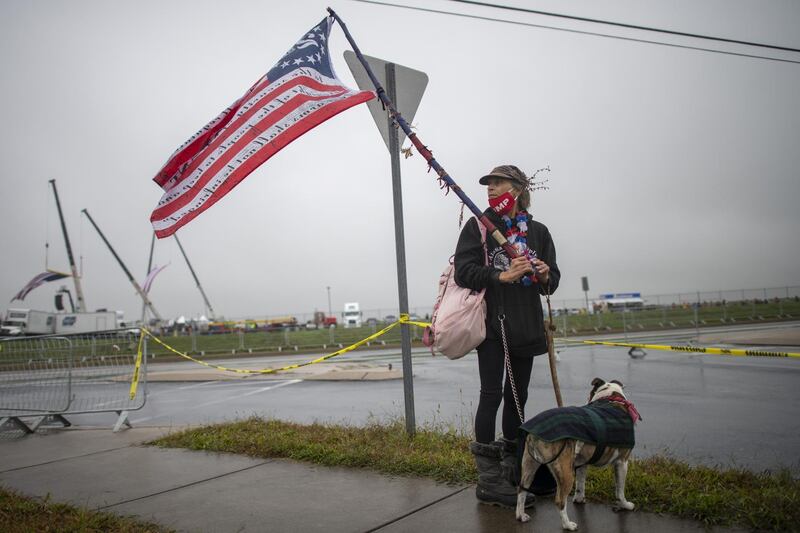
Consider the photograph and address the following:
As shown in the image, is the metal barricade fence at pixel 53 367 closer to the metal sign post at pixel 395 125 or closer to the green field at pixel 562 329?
the metal sign post at pixel 395 125

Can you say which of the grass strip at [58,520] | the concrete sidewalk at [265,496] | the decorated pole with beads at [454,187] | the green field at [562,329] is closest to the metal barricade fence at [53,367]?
the concrete sidewalk at [265,496]

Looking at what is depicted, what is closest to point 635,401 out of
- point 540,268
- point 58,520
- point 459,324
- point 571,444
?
point 540,268

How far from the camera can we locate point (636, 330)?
28.0 meters

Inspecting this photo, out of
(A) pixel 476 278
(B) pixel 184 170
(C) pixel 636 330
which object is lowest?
(C) pixel 636 330

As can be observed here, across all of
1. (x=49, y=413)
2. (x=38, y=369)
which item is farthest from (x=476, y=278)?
(x=38, y=369)

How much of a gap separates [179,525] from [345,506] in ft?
3.17

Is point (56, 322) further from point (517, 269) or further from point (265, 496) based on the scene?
point (517, 269)

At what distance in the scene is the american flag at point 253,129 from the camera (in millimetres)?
4258

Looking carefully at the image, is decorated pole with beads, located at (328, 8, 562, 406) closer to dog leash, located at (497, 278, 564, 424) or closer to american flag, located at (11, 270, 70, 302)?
dog leash, located at (497, 278, 564, 424)

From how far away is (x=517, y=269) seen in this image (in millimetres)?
2945

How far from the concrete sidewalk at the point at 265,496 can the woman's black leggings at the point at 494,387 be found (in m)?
0.45

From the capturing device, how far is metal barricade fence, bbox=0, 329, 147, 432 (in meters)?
7.08

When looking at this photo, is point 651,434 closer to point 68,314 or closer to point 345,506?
point 345,506

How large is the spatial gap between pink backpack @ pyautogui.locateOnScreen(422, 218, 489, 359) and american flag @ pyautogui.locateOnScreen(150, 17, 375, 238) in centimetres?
189
